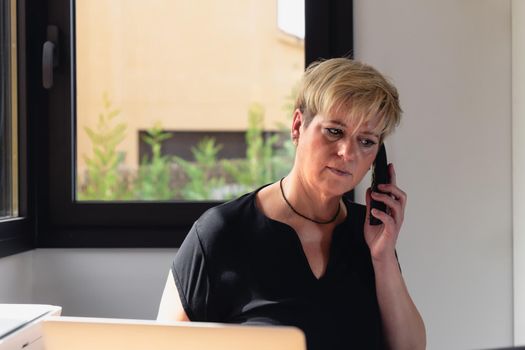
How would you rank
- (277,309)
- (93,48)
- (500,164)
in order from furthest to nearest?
(93,48) < (500,164) < (277,309)

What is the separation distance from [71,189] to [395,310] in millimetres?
1077

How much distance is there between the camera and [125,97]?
2396mm

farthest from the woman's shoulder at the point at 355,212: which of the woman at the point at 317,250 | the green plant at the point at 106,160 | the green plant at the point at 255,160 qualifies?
the green plant at the point at 106,160

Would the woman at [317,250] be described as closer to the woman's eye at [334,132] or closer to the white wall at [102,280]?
the woman's eye at [334,132]

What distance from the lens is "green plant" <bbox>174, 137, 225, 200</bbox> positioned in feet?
7.62

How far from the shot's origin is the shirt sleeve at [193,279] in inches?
53.1

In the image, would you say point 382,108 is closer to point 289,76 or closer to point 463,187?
point 463,187

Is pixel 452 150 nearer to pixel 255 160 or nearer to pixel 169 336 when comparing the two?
pixel 255 160

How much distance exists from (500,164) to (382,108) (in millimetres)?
739

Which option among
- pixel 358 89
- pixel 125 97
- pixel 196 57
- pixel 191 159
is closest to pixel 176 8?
pixel 196 57

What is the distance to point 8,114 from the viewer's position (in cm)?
195

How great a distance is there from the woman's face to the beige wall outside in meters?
0.78

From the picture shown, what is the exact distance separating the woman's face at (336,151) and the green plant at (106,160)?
0.98m

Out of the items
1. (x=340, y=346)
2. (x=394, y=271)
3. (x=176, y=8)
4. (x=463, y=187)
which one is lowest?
(x=340, y=346)
